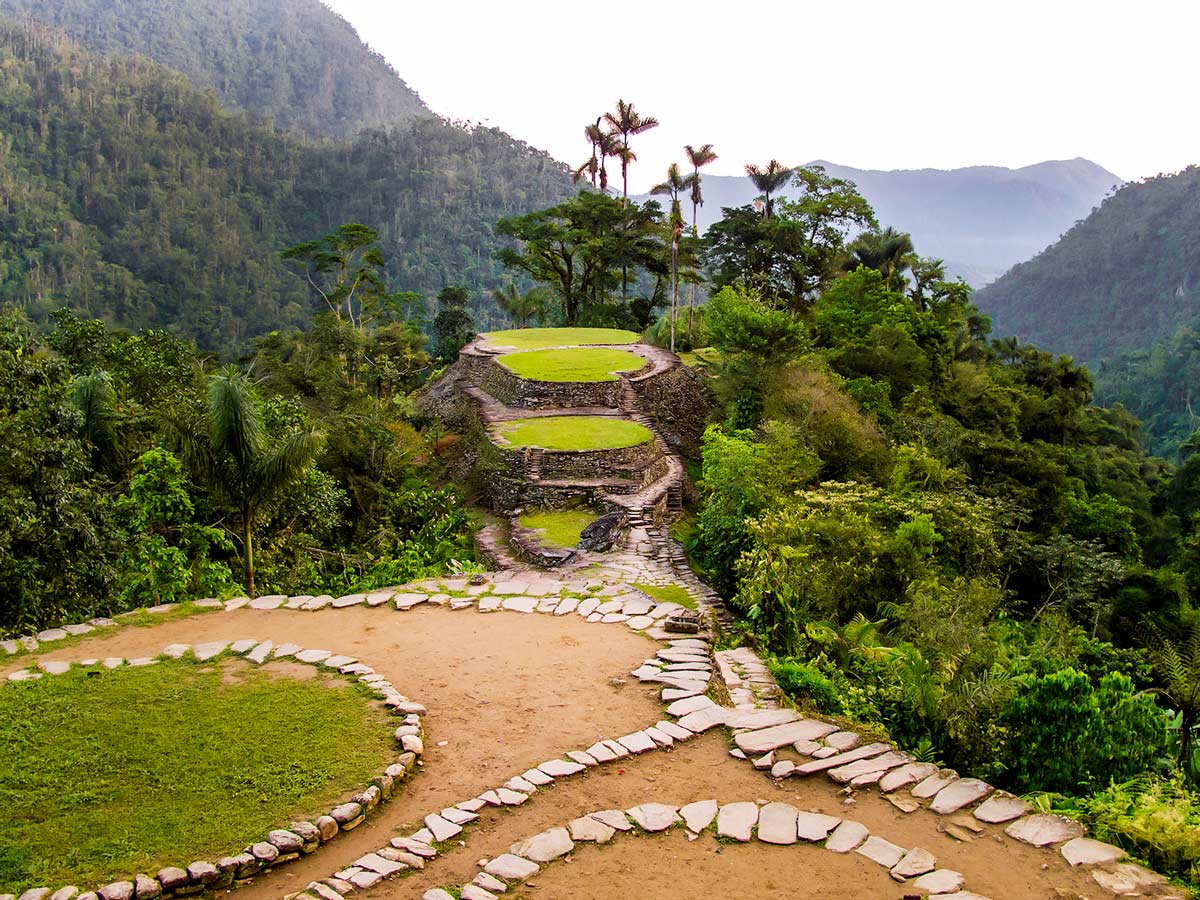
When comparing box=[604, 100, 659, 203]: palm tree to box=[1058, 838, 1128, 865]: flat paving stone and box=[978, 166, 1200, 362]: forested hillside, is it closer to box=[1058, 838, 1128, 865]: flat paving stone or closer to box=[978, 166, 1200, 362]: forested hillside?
box=[1058, 838, 1128, 865]: flat paving stone

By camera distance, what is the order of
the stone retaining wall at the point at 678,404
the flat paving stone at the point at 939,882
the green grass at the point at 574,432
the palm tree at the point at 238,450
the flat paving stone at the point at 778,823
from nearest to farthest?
the flat paving stone at the point at 939,882, the flat paving stone at the point at 778,823, the palm tree at the point at 238,450, the green grass at the point at 574,432, the stone retaining wall at the point at 678,404

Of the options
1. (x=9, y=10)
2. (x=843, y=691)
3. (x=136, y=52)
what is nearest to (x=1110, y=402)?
(x=843, y=691)

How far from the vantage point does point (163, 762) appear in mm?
5387

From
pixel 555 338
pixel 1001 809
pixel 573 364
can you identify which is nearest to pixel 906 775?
pixel 1001 809

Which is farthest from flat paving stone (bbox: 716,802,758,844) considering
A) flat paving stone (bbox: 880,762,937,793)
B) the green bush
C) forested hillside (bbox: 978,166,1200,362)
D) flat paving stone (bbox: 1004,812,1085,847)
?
forested hillside (bbox: 978,166,1200,362)

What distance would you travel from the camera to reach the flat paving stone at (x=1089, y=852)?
441 cm

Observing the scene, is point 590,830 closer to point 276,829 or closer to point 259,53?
point 276,829

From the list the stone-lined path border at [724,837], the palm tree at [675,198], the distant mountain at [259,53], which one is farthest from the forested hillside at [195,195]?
the stone-lined path border at [724,837]

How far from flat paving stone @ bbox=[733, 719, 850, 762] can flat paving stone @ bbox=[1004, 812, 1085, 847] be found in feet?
4.53

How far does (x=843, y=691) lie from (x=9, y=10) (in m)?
130

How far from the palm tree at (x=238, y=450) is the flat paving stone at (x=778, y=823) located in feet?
20.9

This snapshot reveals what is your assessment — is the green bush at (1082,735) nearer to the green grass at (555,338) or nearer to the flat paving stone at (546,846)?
the flat paving stone at (546,846)

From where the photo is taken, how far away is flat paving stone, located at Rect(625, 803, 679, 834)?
16.0 ft

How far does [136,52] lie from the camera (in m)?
104
